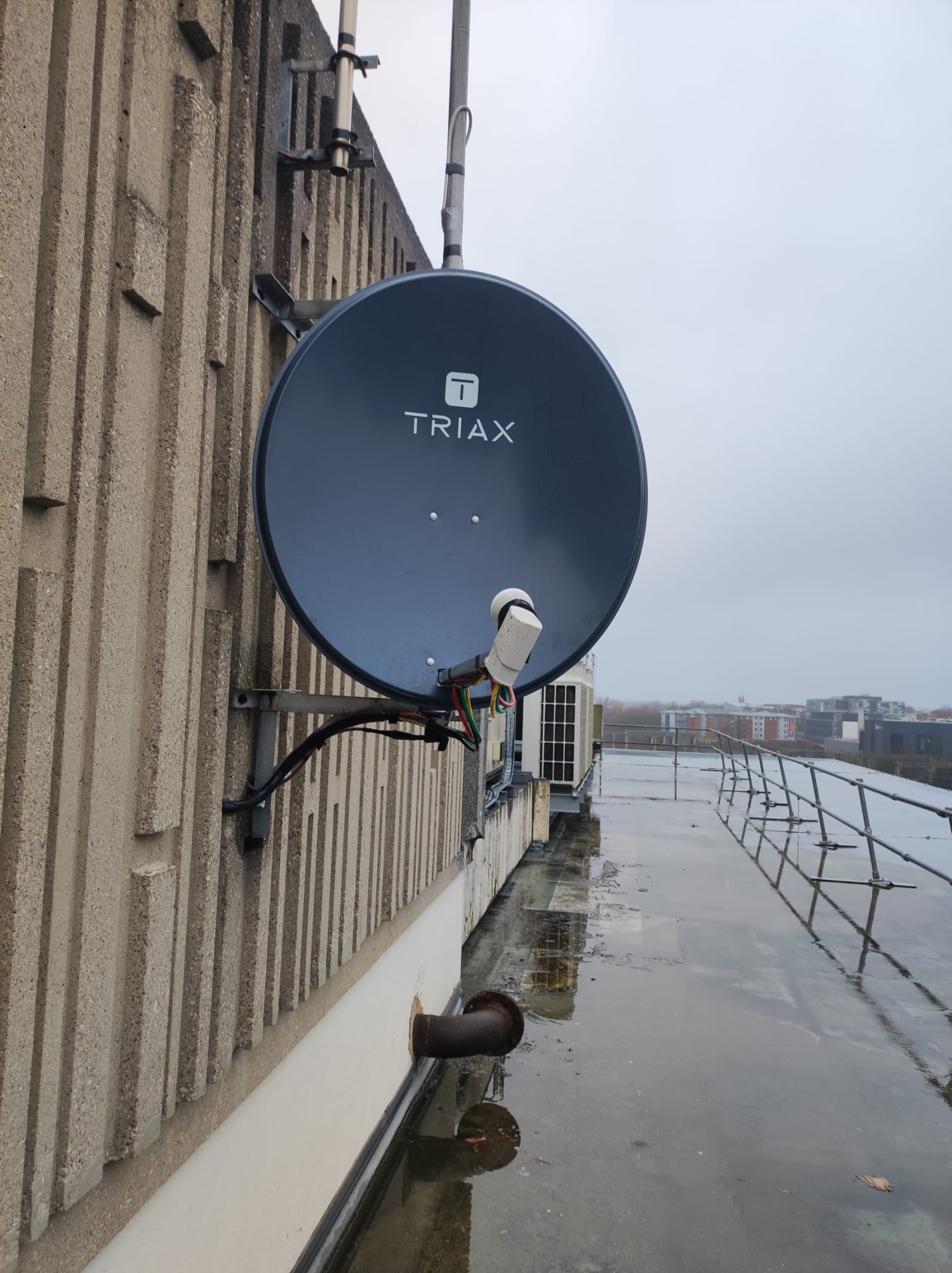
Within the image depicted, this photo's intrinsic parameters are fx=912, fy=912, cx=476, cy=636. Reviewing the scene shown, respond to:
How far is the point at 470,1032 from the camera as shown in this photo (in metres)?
4.41

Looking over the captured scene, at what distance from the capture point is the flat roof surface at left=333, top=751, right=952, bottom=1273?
11.0 feet

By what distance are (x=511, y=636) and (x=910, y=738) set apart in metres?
26.1

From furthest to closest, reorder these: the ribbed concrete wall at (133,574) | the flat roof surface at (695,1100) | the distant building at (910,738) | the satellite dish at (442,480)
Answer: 1. the distant building at (910,738)
2. the flat roof surface at (695,1100)
3. the satellite dish at (442,480)
4. the ribbed concrete wall at (133,574)

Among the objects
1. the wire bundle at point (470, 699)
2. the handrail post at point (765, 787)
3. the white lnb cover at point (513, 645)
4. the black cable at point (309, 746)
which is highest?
the white lnb cover at point (513, 645)

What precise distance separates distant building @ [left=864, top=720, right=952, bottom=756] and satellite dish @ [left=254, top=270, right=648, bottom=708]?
21.1m

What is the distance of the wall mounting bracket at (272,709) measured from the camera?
2404 mm

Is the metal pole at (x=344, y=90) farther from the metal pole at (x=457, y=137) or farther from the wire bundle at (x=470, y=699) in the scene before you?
the wire bundle at (x=470, y=699)

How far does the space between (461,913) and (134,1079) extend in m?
3.88

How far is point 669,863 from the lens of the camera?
397 inches

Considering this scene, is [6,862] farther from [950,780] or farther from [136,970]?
[950,780]

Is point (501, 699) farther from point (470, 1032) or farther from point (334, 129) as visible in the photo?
point (470, 1032)

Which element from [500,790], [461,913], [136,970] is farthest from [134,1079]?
[500,790]

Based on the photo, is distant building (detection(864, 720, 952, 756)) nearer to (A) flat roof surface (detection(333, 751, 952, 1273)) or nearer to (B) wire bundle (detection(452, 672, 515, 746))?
(A) flat roof surface (detection(333, 751, 952, 1273))

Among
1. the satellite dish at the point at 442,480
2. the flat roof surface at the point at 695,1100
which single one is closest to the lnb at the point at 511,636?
the satellite dish at the point at 442,480
